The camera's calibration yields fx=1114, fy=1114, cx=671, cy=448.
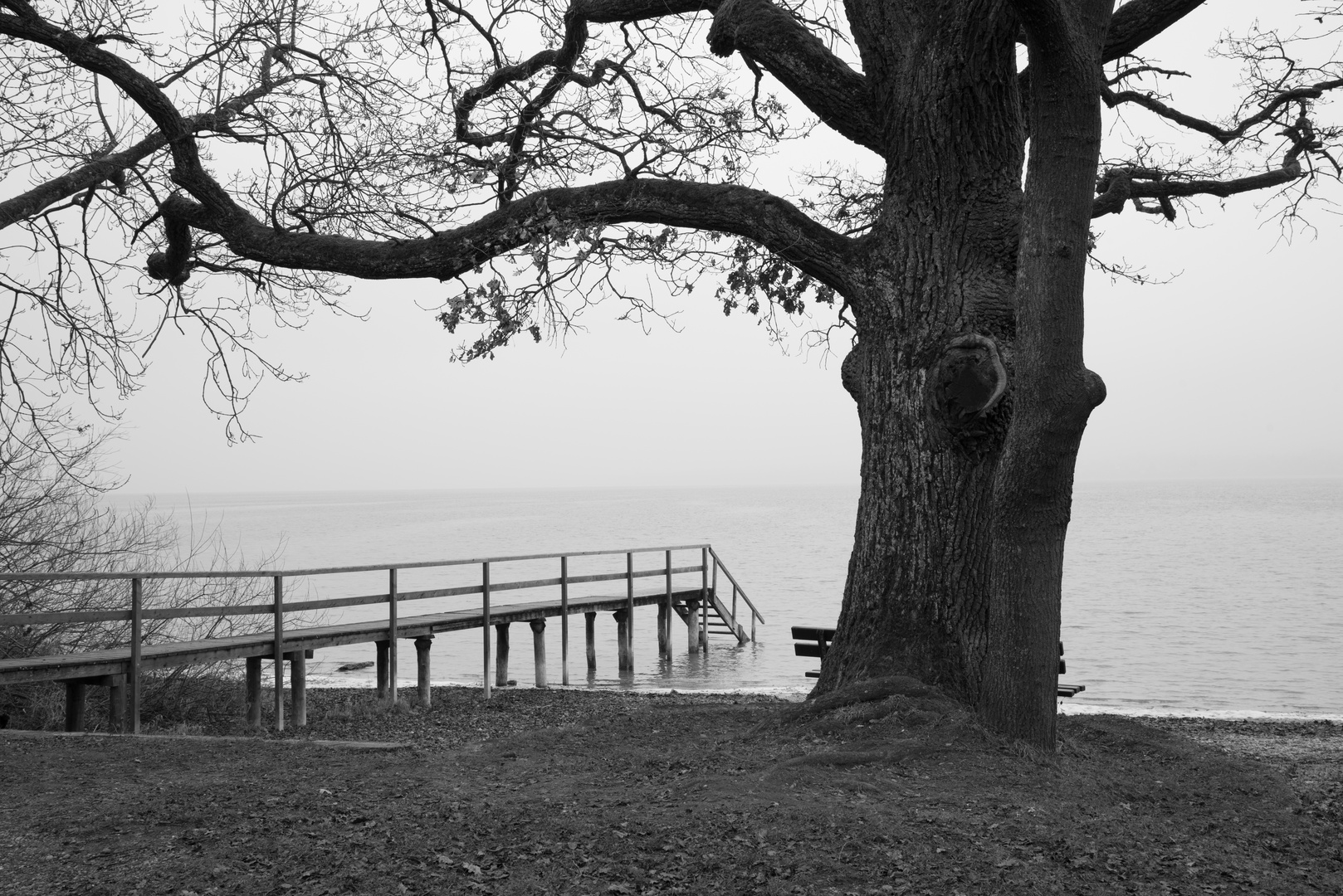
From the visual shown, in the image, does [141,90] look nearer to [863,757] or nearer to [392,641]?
[392,641]

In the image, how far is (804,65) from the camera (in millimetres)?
7820

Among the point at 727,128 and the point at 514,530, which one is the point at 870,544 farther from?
the point at 514,530

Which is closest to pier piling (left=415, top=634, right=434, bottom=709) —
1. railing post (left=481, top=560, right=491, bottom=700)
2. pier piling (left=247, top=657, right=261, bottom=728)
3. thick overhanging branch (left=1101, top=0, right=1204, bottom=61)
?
railing post (left=481, top=560, right=491, bottom=700)

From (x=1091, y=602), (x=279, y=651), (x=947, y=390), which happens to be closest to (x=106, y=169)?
(x=279, y=651)

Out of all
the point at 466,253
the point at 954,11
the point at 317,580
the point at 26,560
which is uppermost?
the point at 954,11

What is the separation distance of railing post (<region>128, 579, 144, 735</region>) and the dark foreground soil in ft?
8.14

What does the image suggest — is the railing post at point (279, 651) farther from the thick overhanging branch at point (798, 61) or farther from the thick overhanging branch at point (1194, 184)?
the thick overhanging branch at point (1194, 184)

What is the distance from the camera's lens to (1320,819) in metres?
5.59

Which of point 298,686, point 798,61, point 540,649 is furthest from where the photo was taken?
point 540,649

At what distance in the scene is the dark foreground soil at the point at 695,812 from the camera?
4.41 metres

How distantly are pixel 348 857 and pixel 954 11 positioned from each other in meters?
6.05

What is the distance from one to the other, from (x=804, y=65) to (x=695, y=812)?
5.20 meters

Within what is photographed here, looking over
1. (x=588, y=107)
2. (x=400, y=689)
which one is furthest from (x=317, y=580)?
(x=588, y=107)

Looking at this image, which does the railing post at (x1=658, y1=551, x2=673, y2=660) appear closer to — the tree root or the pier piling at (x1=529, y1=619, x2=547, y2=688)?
the pier piling at (x1=529, y1=619, x2=547, y2=688)
